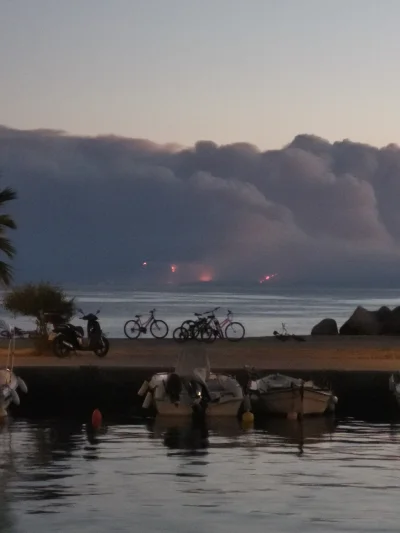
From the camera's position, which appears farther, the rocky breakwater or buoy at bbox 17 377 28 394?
the rocky breakwater

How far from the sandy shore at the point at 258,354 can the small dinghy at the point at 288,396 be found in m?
2.17

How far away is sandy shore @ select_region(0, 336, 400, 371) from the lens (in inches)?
1462

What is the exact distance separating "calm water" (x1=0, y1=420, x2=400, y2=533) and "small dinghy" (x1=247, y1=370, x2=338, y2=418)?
3.38ft

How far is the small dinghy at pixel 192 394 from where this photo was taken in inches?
1251

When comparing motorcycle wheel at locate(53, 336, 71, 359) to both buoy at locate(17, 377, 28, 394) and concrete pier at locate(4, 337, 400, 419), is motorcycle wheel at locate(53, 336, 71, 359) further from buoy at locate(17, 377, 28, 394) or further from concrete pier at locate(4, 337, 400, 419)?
buoy at locate(17, 377, 28, 394)

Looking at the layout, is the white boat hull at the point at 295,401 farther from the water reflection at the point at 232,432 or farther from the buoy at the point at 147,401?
the buoy at the point at 147,401

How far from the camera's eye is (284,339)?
4844 centimetres

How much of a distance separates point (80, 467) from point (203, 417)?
A: 8316 millimetres

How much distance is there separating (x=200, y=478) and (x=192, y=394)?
30.9ft

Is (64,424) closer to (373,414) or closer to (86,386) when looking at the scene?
(86,386)

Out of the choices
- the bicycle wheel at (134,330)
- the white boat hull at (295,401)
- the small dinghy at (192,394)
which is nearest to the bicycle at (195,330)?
the bicycle wheel at (134,330)

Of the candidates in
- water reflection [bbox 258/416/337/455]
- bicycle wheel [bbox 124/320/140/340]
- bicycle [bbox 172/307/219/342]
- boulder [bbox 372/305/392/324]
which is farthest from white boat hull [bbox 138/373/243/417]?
boulder [bbox 372/305/392/324]

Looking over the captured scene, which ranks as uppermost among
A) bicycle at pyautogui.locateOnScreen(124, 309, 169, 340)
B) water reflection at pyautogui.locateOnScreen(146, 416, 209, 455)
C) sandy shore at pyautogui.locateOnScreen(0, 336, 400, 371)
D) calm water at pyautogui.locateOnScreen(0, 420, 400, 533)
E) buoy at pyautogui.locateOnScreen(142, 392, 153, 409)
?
bicycle at pyautogui.locateOnScreen(124, 309, 169, 340)

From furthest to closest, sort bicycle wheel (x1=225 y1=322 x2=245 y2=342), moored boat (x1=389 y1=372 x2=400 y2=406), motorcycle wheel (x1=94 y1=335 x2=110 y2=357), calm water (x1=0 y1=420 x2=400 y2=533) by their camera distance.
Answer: bicycle wheel (x1=225 y1=322 x2=245 y2=342) < motorcycle wheel (x1=94 y1=335 x2=110 y2=357) < moored boat (x1=389 y1=372 x2=400 y2=406) < calm water (x1=0 y1=420 x2=400 y2=533)
